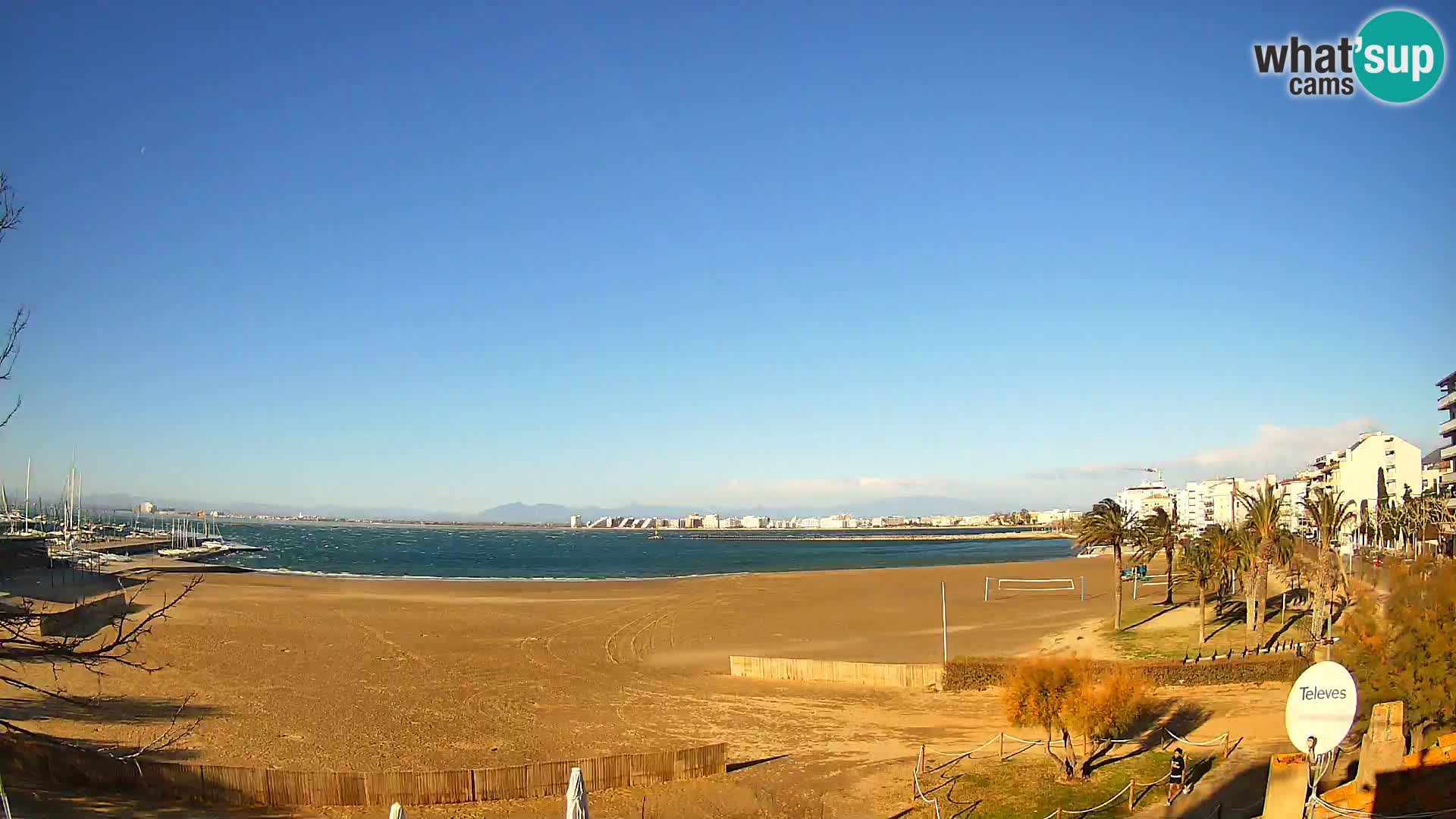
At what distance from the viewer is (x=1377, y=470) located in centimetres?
7794

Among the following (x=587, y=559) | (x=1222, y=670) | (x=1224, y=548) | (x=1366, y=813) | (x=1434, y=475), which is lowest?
(x=587, y=559)

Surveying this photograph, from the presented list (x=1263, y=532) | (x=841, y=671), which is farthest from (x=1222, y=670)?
(x=841, y=671)

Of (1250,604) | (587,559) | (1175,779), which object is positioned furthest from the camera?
(587,559)

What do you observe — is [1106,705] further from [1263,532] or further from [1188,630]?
[1188,630]

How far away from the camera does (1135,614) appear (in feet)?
130

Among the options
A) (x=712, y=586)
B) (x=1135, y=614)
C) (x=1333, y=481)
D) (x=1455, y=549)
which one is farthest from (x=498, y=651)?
(x=1333, y=481)

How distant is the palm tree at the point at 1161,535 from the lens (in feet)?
136

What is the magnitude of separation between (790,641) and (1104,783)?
2112 cm

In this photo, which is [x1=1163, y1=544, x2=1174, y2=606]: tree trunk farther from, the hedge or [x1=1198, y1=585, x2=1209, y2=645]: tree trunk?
the hedge

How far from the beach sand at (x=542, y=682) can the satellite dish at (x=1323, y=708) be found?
7276mm

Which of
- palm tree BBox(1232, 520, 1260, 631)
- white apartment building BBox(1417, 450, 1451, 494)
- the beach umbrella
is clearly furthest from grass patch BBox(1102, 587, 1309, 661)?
white apartment building BBox(1417, 450, 1451, 494)

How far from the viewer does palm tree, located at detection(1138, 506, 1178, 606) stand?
41562 millimetres

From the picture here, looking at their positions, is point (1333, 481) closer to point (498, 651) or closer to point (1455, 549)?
point (1455, 549)

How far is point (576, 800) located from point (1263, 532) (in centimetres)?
2869
